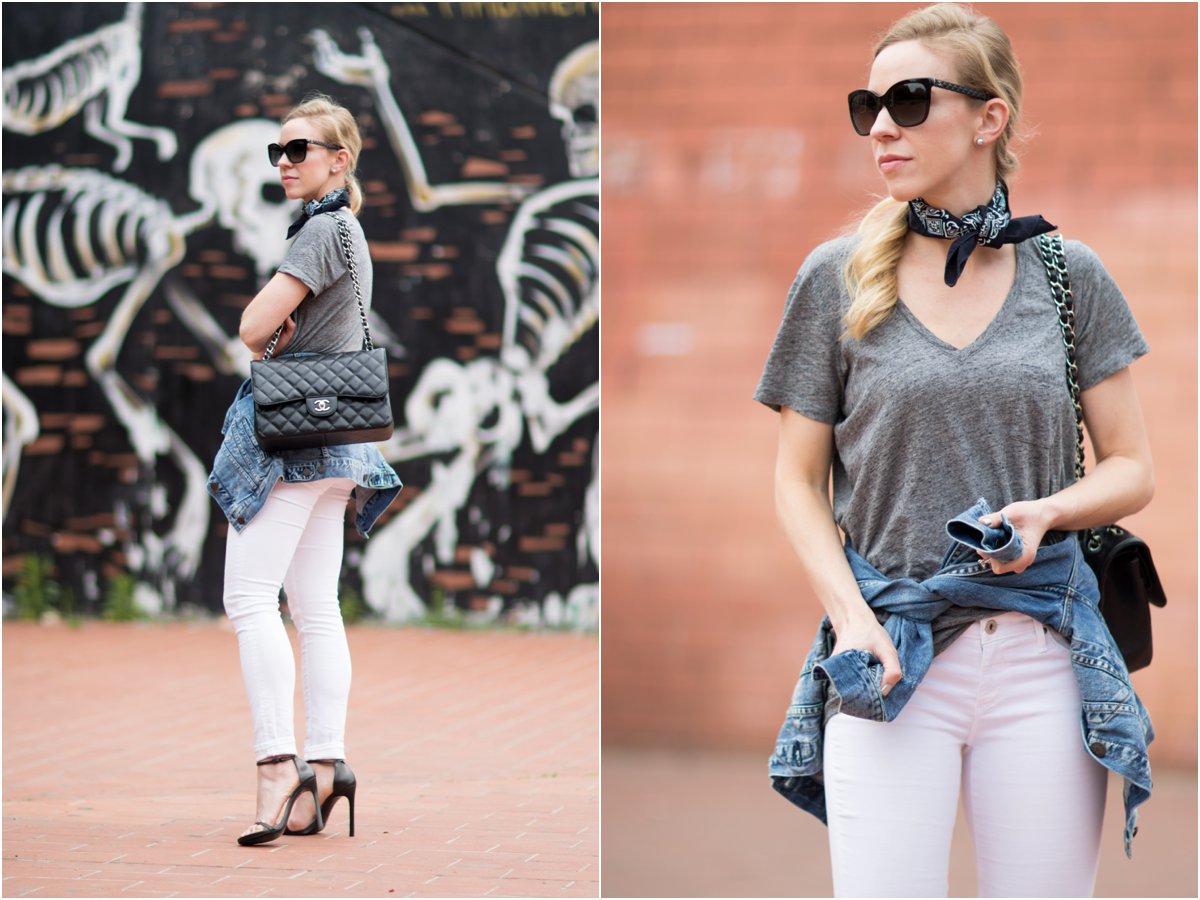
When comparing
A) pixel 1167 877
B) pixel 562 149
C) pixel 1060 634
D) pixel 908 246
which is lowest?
pixel 1167 877

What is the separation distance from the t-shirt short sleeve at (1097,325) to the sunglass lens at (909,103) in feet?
1.18

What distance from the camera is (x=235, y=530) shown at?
14.1 feet

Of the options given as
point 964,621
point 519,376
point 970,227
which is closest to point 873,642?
point 964,621

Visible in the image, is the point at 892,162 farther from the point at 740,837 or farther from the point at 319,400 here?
the point at 740,837

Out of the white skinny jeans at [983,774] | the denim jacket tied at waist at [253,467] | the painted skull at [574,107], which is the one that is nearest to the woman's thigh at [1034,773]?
the white skinny jeans at [983,774]

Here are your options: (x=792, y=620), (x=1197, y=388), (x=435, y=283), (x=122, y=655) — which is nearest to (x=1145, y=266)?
(x=1197, y=388)

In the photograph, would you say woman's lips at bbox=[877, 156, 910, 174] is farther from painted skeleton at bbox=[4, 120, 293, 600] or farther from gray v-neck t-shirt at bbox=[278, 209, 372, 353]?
painted skeleton at bbox=[4, 120, 293, 600]

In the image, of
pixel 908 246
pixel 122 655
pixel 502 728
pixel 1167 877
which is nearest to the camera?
pixel 908 246

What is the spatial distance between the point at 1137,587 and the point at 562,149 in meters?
6.70

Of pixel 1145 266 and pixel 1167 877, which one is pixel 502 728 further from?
pixel 1145 266

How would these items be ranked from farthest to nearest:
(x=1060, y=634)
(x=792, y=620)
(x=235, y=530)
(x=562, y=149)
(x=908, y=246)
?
(x=562, y=149) → (x=792, y=620) → (x=235, y=530) → (x=908, y=246) → (x=1060, y=634)

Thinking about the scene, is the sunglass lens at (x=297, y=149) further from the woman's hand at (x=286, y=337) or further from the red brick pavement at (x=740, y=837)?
the red brick pavement at (x=740, y=837)

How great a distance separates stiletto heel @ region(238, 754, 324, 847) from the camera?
427 cm

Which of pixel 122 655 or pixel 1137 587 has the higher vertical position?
pixel 1137 587
